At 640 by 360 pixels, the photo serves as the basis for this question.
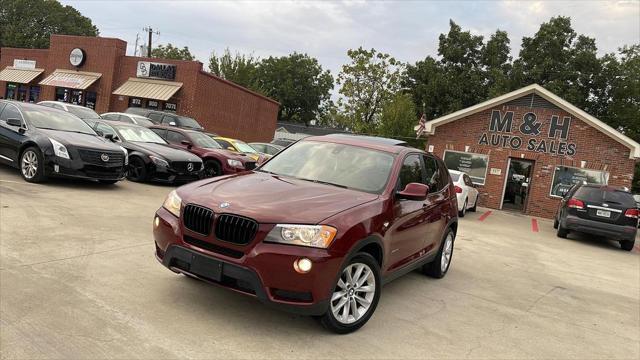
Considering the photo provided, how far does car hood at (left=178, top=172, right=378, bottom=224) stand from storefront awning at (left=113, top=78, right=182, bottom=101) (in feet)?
81.0

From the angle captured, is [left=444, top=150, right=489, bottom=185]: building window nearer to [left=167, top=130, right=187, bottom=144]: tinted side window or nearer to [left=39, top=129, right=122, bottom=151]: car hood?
[left=167, top=130, right=187, bottom=144]: tinted side window

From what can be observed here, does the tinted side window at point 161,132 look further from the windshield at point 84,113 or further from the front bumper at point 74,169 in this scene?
the front bumper at point 74,169

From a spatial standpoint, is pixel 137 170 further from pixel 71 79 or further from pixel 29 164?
pixel 71 79

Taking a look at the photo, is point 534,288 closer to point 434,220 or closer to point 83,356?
Answer: point 434,220

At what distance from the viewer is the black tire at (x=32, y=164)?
898 centimetres

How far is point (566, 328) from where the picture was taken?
521 cm

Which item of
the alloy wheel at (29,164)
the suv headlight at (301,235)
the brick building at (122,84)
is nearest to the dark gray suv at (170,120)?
the brick building at (122,84)

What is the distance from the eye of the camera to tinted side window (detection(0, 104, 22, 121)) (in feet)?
31.9

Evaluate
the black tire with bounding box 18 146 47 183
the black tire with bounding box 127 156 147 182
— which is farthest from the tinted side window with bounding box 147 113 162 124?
the black tire with bounding box 18 146 47 183

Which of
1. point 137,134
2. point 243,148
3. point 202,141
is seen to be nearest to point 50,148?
point 137,134

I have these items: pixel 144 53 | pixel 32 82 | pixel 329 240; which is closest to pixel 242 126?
pixel 32 82

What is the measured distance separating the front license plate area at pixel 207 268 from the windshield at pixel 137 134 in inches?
359

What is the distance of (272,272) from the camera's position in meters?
3.67

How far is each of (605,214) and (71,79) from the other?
30.4 m
